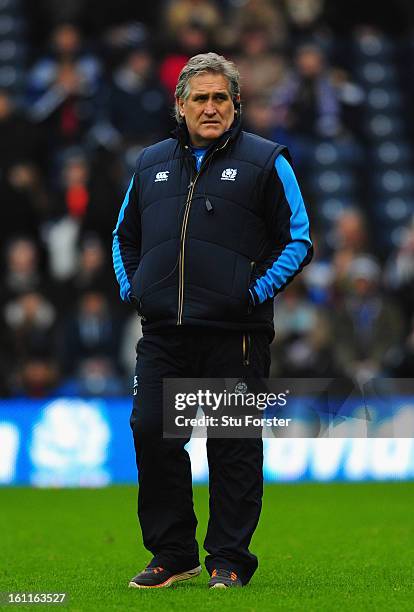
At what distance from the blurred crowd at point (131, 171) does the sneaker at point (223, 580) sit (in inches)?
293

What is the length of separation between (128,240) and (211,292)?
62 centimetres

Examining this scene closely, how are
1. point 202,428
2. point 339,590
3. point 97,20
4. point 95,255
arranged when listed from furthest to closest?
point 97,20 → point 95,255 → point 202,428 → point 339,590

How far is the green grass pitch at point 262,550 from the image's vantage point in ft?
21.0

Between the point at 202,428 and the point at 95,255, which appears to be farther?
the point at 95,255

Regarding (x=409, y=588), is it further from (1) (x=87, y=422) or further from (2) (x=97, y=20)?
(2) (x=97, y=20)

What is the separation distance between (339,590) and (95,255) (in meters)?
9.03

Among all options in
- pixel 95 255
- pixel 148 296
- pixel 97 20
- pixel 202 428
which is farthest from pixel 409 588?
pixel 97 20

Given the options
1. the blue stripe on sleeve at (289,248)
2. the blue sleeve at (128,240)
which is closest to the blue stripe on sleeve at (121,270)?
the blue sleeve at (128,240)

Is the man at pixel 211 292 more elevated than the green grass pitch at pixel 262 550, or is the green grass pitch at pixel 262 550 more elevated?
the man at pixel 211 292

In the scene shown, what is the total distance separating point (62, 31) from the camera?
57.8ft

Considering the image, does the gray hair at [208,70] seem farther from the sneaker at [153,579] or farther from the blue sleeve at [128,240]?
the sneaker at [153,579]

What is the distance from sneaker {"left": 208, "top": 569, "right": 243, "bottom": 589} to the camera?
6680mm

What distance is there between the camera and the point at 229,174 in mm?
6875

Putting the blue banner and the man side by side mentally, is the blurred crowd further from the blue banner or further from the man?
the man
